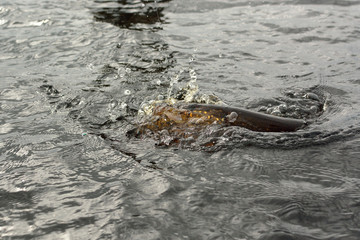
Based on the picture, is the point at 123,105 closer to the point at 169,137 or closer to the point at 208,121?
the point at 169,137

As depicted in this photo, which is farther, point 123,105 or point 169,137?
point 123,105

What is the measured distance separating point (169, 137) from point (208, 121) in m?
0.45

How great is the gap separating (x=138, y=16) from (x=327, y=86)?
5.20 meters

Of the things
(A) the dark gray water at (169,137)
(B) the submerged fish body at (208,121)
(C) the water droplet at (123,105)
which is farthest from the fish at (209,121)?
(C) the water droplet at (123,105)

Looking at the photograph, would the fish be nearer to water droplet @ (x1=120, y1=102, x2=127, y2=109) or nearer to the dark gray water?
the dark gray water

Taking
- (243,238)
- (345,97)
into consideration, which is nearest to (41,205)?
(243,238)

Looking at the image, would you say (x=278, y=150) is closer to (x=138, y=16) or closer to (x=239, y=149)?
(x=239, y=149)

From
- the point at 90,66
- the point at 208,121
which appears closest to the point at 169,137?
the point at 208,121

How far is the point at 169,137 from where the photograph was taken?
457cm

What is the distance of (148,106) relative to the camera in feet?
17.9

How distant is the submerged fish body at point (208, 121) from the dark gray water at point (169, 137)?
4.4 inches

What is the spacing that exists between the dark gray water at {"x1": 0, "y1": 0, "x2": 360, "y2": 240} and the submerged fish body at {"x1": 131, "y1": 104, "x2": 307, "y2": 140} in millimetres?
112

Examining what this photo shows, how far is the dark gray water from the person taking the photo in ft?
10.8

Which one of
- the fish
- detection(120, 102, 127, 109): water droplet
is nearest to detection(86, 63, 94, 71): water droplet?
detection(120, 102, 127, 109): water droplet
